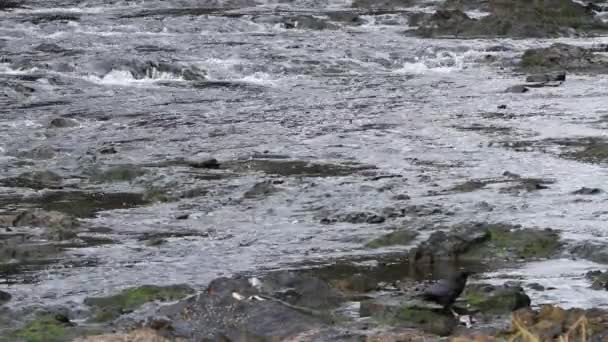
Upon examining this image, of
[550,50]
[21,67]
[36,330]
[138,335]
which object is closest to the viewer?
[138,335]

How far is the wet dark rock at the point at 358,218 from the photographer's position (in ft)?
36.8

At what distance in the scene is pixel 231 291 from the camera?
316 inches

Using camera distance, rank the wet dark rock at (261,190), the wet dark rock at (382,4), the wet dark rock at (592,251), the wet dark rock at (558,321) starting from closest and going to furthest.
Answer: the wet dark rock at (558,321), the wet dark rock at (592,251), the wet dark rock at (261,190), the wet dark rock at (382,4)

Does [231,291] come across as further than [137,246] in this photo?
No

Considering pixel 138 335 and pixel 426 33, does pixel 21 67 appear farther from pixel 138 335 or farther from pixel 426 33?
pixel 138 335

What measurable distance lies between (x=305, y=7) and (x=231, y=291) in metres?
25.1

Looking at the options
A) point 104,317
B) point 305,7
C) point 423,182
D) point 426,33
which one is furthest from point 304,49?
point 104,317

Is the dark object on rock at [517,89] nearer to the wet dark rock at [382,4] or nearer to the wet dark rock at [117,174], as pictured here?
the wet dark rock at [117,174]

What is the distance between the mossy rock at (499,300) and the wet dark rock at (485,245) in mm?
1321

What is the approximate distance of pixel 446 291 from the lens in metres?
8.20

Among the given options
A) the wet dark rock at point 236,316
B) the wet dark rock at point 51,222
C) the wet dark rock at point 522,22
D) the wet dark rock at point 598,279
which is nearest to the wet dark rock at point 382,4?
the wet dark rock at point 522,22

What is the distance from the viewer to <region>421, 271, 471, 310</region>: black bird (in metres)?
8.12

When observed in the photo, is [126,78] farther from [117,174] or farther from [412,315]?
[412,315]

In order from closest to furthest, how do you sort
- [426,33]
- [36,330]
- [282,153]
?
[36,330] → [282,153] → [426,33]
